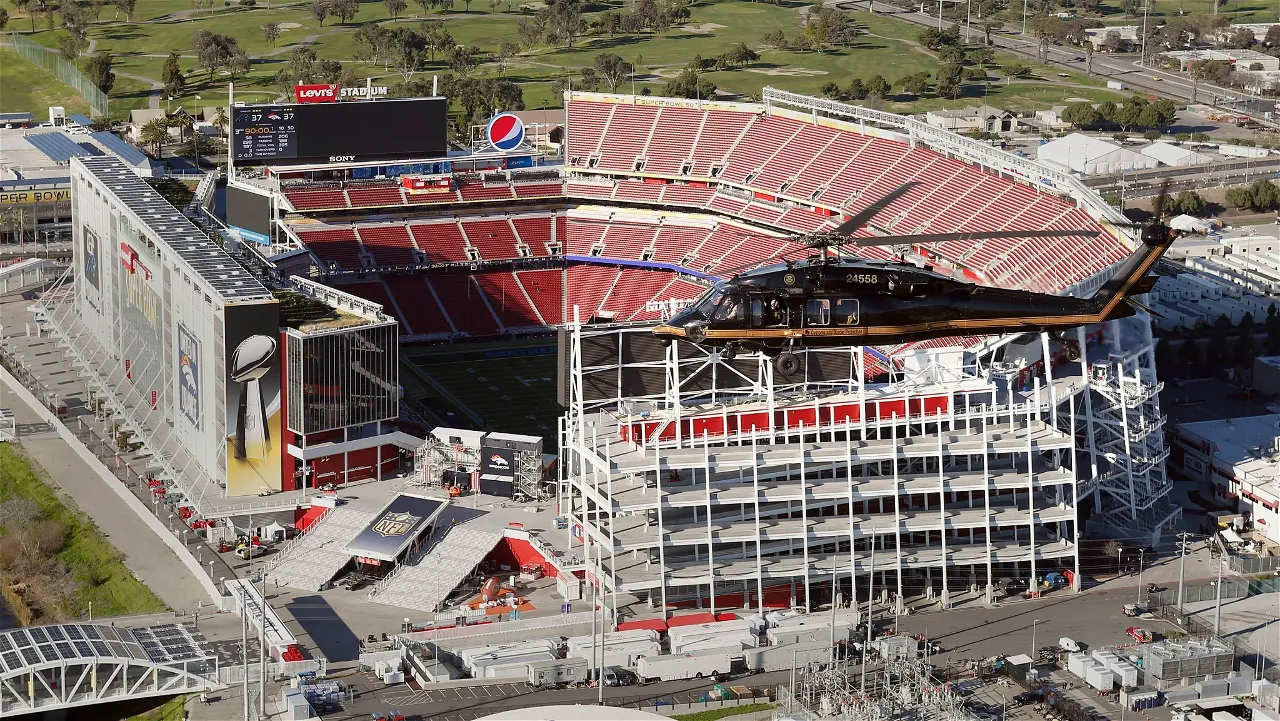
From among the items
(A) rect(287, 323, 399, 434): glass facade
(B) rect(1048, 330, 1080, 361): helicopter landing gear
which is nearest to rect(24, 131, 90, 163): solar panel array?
(A) rect(287, 323, 399, 434): glass facade

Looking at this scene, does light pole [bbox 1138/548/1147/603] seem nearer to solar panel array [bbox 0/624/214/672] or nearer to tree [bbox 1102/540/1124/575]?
tree [bbox 1102/540/1124/575]

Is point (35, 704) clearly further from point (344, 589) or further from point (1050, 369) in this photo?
point (1050, 369)

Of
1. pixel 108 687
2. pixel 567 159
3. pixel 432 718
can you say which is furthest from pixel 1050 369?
pixel 567 159

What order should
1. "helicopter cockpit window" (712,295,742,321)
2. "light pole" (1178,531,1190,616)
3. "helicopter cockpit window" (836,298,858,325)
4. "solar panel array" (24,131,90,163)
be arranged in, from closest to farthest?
"helicopter cockpit window" (712,295,742,321), "helicopter cockpit window" (836,298,858,325), "light pole" (1178,531,1190,616), "solar panel array" (24,131,90,163)


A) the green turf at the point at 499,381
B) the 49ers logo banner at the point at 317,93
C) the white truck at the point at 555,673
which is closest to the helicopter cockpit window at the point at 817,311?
the white truck at the point at 555,673

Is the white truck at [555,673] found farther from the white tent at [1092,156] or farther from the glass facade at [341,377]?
the white tent at [1092,156]

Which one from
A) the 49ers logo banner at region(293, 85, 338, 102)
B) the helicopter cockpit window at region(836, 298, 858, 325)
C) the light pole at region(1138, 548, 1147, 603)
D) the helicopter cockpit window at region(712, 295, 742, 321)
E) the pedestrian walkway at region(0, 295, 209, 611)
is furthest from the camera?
the 49ers logo banner at region(293, 85, 338, 102)
